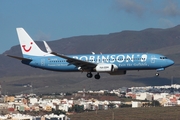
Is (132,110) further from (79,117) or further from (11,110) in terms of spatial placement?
(11,110)

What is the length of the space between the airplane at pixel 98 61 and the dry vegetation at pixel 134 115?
65700 mm

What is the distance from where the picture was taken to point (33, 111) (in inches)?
7820

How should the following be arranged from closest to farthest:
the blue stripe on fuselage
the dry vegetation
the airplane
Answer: the blue stripe on fuselage, the airplane, the dry vegetation

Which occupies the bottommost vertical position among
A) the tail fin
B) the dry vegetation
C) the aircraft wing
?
the dry vegetation

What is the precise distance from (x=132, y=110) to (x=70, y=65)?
92.5 m

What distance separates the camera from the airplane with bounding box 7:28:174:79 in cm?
9419

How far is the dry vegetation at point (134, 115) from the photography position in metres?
168

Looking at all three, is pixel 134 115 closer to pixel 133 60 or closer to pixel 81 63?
pixel 81 63

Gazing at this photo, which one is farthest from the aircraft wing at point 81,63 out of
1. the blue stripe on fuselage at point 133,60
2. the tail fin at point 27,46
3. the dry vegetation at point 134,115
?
the dry vegetation at point 134,115

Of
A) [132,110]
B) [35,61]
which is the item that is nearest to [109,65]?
[35,61]

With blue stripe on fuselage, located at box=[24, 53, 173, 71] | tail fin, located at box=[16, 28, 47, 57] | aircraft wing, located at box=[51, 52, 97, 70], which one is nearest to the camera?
blue stripe on fuselage, located at box=[24, 53, 173, 71]

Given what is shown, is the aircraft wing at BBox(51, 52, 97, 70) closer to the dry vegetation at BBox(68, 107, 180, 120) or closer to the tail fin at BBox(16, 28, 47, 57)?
the tail fin at BBox(16, 28, 47, 57)

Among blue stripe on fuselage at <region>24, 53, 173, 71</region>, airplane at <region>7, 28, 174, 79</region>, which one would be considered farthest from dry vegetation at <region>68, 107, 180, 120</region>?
blue stripe on fuselage at <region>24, 53, 173, 71</region>

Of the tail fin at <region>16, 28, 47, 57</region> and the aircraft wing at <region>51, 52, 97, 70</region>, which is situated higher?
the tail fin at <region>16, 28, 47, 57</region>
